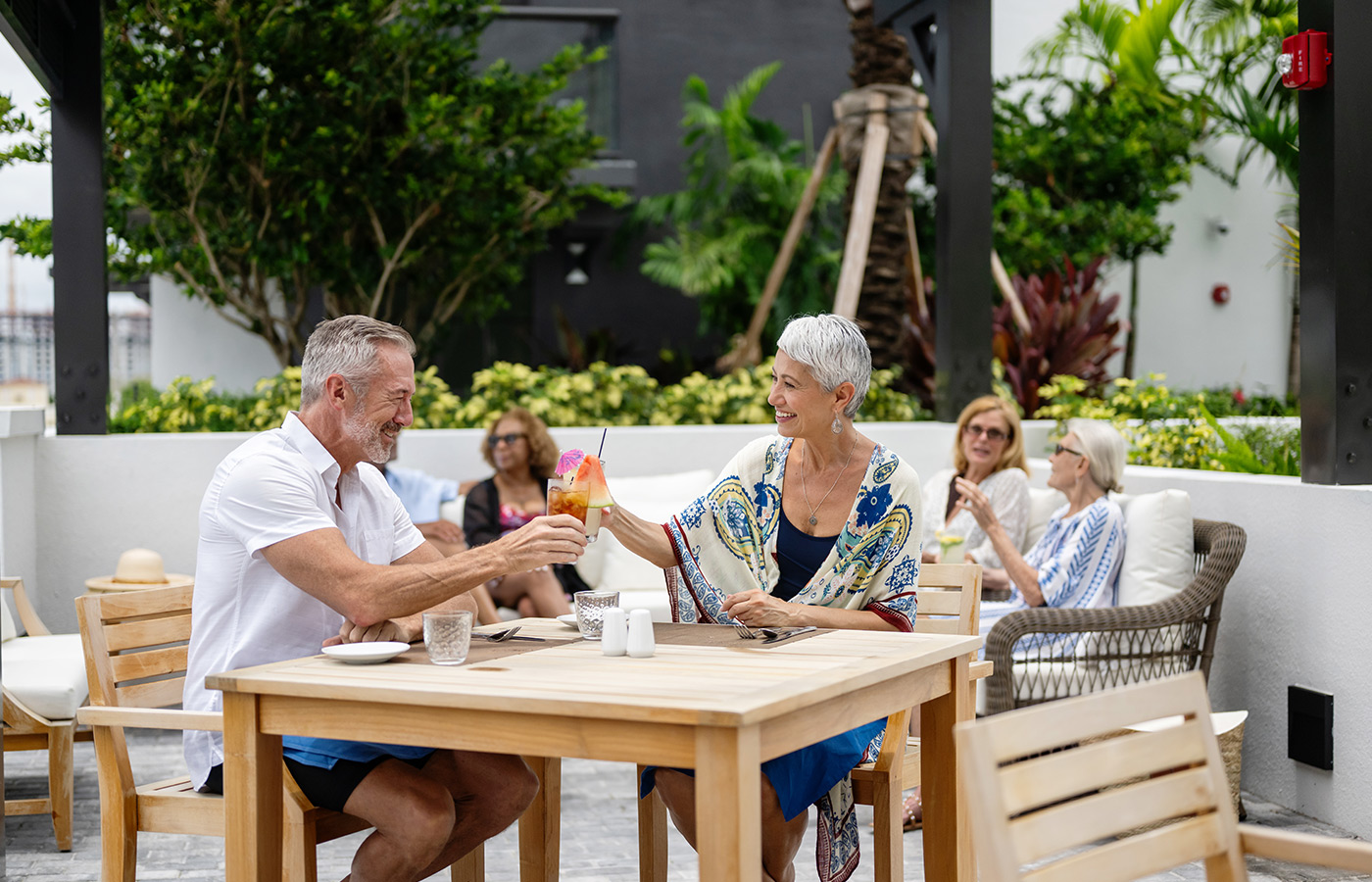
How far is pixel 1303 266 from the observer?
4.36 m

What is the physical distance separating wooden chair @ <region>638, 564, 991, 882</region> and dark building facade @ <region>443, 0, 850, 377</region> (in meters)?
9.12

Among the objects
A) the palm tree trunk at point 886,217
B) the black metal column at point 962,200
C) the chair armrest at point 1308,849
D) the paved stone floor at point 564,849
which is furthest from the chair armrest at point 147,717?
the palm tree trunk at point 886,217

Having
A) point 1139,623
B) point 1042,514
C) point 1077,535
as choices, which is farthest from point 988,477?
point 1139,623

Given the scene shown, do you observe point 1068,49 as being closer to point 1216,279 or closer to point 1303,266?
point 1216,279

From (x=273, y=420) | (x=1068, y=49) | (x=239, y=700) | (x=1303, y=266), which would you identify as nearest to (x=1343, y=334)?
(x=1303, y=266)

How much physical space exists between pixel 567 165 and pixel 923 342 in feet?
10.1

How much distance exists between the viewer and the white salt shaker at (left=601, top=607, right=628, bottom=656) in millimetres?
2527

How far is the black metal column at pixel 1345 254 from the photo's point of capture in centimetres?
423

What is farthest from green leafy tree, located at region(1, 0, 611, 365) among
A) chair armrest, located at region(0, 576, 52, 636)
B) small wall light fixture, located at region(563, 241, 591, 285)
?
chair armrest, located at region(0, 576, 52, 636)

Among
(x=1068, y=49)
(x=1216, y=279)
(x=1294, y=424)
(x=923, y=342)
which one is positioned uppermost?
(x=1068, y=49)

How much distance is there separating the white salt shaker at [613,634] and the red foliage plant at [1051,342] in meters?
5.52

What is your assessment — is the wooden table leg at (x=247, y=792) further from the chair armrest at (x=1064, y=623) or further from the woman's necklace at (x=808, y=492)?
the chair armrest at (x=1064, y=623)

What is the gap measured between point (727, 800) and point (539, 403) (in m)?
5.35

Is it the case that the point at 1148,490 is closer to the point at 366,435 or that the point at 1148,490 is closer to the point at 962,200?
the point at 962,200
